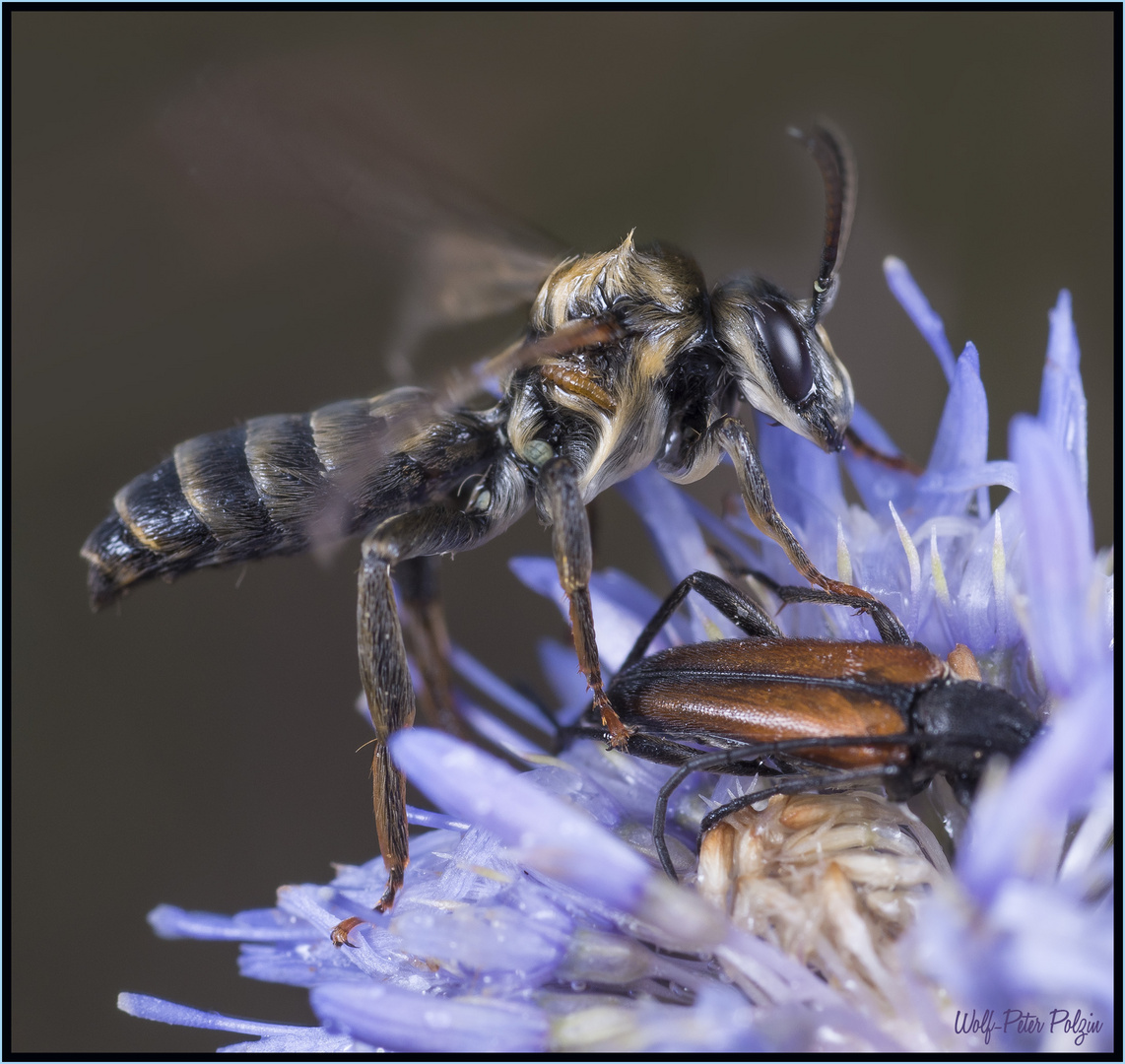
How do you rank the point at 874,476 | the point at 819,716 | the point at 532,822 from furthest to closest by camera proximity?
the point at 874,476
the point at 819,716
the point at 532,822

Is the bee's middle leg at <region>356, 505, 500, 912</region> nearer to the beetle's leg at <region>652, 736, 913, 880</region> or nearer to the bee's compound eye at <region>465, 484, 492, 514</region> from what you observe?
the bee's compound eye at <region>465, 484, 492, 514</region>

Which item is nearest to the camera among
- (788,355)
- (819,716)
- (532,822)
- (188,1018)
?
(532,822)

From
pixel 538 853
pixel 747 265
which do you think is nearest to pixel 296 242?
pixel 747 265

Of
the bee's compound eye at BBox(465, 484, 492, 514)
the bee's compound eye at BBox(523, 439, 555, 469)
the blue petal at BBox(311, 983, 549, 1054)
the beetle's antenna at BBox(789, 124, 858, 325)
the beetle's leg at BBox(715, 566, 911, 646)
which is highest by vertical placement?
the beetle's antenna at BBox(789, 124, 858, 325)

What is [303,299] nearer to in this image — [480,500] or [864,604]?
[480,500]

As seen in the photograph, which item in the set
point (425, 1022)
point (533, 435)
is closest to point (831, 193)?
point (533, 435)

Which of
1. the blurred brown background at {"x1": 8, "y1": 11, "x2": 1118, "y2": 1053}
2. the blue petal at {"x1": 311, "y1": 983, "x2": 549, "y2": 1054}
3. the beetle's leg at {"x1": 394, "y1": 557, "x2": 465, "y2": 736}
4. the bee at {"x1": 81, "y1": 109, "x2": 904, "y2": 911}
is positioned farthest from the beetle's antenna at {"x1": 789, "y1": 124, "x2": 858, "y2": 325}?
the blurred brown background at {"x1": 8, "y1": 11, "x2": 1118, "y2": 1053}

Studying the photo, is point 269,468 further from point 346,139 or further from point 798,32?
point 798,32
